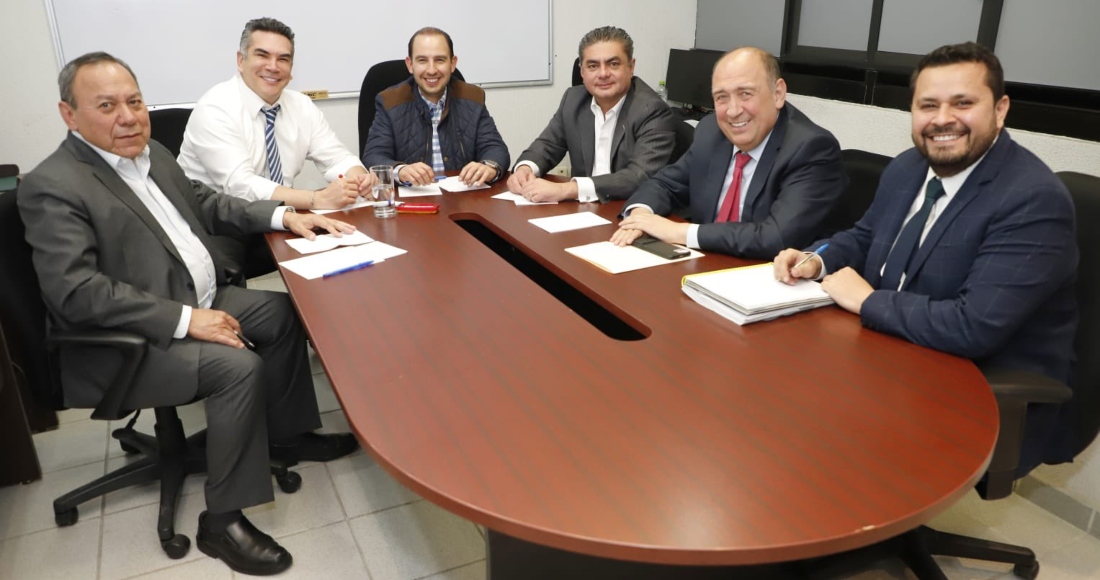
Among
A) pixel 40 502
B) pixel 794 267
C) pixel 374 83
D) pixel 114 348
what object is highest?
pixel 374 83

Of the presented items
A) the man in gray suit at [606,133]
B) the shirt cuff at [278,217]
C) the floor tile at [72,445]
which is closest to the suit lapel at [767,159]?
the man in gray suit at [606,133]

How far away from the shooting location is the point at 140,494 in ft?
7.51

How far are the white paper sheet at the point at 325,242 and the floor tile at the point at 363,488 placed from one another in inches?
27.0

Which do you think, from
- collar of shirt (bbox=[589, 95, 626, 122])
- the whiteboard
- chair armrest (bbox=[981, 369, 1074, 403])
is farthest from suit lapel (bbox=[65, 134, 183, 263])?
the whiteboard

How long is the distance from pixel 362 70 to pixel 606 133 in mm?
1947

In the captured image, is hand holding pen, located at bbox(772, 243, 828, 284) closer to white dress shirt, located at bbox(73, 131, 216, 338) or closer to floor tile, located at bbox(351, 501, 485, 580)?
floor tile, located at bbox(351, 501, 485, 580)

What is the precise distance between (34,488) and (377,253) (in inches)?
56.4

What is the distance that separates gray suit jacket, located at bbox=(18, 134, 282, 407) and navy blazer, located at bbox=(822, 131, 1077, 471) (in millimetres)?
1726

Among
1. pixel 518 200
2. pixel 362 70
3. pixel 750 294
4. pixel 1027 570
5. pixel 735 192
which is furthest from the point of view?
pixel 362 70

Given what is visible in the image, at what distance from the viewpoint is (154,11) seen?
147 inches

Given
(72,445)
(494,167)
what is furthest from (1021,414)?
(72,445)

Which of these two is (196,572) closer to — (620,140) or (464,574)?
(464,574)

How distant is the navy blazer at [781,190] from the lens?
2.02 m

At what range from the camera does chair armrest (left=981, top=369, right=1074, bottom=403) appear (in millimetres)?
1387
